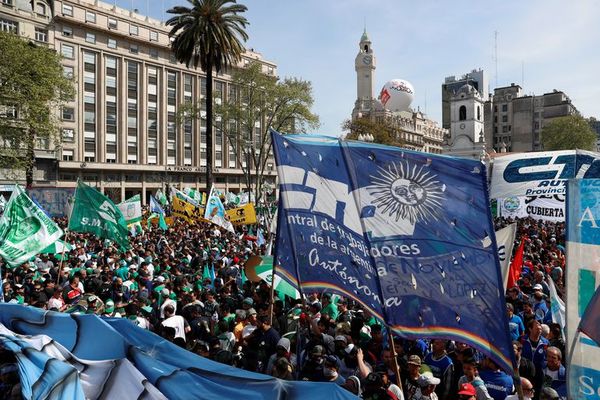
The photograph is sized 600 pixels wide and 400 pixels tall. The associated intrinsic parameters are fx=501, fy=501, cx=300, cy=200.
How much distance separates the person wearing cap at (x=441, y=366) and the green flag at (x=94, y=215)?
9.30 meters

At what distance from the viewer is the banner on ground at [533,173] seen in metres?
11.1

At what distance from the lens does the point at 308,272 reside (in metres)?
5.58

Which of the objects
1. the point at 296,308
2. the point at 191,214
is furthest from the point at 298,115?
the point at 296,308

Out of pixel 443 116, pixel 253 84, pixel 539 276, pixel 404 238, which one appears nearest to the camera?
pixel 404 238

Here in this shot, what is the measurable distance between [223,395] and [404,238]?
2.11 metres

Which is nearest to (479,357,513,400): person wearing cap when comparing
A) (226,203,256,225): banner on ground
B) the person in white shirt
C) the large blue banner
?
the large blue banner

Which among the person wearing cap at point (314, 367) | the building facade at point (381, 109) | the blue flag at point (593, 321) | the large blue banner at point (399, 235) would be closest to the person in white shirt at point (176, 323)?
the person wearing cap at point (314, 367)

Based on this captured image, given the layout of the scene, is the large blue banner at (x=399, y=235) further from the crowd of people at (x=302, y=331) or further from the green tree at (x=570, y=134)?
the green tree at (x=570, y=134)

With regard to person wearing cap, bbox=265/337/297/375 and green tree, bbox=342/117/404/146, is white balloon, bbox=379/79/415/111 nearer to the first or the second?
green tree, bbox=342/117/404/146

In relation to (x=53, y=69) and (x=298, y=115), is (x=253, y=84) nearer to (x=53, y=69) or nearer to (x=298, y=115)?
(x=298, y=115)

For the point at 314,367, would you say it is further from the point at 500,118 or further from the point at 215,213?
the point at 500,118

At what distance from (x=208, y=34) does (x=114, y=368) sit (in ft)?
94.9

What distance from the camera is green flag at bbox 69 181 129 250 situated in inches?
500

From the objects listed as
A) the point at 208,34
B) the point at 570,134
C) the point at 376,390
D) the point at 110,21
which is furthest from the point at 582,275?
the point at 570,134
